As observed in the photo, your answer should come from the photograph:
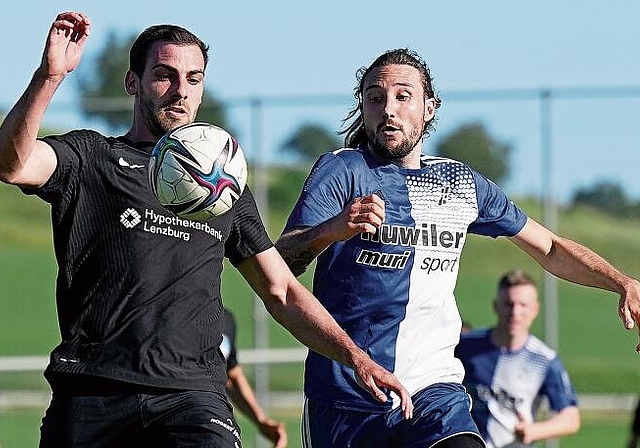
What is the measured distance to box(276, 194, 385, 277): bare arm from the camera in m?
4.89

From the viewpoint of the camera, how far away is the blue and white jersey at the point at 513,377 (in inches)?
335

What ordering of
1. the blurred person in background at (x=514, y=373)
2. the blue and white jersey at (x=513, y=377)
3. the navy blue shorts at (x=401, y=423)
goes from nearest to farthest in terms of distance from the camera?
the navy blue shorts at (x=401, y=423)
the blurred person in background at (x=514, y=373)
the blue and white jersey at (x=513, y=377)

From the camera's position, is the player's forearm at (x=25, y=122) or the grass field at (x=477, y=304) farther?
the grass field at (x=477, y=304)

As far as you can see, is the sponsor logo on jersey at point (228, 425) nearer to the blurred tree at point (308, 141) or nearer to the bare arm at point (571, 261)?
the bare arm at point (571, 261)

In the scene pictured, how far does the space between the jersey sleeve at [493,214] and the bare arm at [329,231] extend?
3.07 ft

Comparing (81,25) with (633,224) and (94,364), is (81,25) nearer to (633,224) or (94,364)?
(94,364)

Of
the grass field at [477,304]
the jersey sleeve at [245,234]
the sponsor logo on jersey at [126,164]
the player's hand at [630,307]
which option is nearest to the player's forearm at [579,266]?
the player's hand at [630,307]

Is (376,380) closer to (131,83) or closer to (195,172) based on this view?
(195,172)

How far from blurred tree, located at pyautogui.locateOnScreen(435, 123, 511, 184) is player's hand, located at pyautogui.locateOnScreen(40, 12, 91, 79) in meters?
9.53

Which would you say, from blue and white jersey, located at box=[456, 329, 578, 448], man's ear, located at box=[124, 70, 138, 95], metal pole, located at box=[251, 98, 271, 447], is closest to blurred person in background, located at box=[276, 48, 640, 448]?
man's ear, located at box=[124, 70, 138, 95]

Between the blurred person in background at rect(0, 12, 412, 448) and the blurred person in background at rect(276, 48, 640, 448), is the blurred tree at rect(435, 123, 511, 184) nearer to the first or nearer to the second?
the blurred person in background at rect(276, 48, 640, 448)

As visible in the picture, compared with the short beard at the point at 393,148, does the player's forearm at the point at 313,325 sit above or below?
below

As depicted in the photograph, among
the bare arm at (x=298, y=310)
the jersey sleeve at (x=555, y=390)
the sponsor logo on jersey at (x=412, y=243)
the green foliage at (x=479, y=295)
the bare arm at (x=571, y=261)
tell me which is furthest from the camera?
the green foliage at (x=479, y=295)

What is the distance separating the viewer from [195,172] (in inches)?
189
